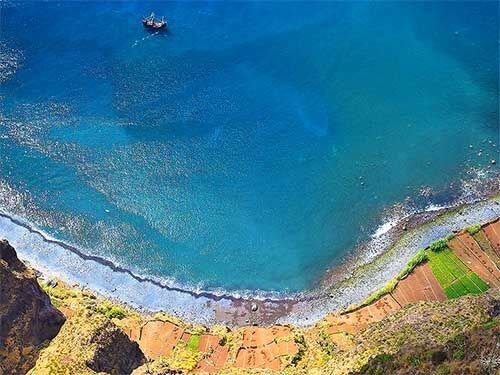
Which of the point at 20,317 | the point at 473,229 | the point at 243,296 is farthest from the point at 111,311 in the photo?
the point at 473,229

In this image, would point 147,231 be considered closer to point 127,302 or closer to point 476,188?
point 127,302

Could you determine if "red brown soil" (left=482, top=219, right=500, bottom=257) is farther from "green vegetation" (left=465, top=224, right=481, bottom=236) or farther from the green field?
the green field

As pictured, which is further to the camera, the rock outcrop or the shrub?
the shrub

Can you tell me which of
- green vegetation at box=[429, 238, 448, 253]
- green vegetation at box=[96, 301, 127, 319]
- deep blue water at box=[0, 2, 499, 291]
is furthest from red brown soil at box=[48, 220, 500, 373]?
deep blue water at box=[0, 2, 499, 291]

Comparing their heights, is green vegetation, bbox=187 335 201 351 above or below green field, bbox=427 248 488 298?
below

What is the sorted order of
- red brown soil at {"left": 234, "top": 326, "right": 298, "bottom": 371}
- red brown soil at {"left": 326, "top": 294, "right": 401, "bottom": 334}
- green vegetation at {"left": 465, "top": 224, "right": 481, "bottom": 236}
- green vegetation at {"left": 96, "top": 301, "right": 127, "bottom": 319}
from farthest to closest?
1. green vegetation at {"left": 465, "top": 224, "right": 481, "bottom": 236}
2. green vegetation at {"left": 96, "top": 301, "right": 127, "bottom": 319}
3. red brown soil at {"left": 326, "top": 294, "right": 401, "bottom": 334}
4. red brown soil at {"left": 234, "top": 326, "right": 298, "bottom": 371}

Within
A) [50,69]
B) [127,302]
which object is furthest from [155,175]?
[50,69]
